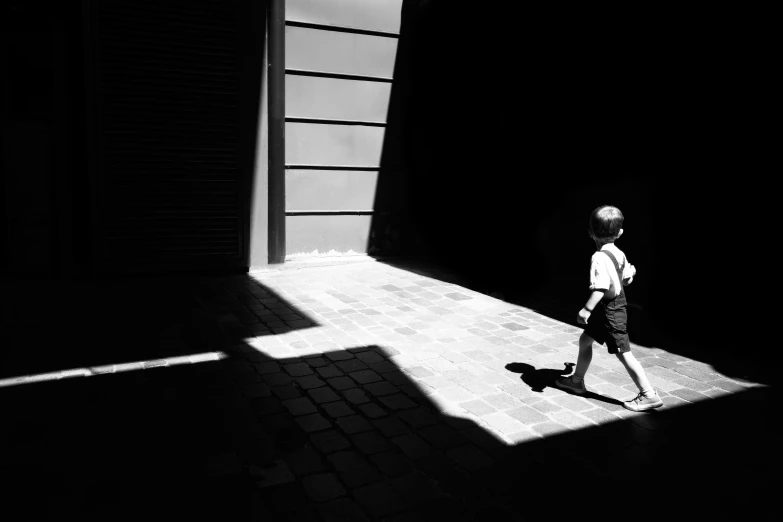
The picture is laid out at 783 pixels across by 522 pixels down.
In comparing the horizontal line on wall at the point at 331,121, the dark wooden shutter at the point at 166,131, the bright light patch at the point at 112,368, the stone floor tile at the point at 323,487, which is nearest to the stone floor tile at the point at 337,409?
the stone floor tile at the point at 323,487

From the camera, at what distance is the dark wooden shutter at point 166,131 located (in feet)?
22.5

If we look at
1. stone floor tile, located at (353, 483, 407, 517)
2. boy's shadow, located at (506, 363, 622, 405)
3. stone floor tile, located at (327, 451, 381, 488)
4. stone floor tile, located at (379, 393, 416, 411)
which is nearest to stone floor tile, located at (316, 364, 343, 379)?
stone floor tile, located at (379, 393, 416, 411)

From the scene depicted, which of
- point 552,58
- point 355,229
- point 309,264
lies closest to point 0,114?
point 309,264

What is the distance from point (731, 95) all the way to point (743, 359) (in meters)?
2.16

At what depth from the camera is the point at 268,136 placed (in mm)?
7660

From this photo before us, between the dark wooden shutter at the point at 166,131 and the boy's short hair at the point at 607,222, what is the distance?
5.10m

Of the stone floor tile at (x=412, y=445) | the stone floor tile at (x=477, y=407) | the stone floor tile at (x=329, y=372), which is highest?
the stone floor tile at (x=477, y=407)

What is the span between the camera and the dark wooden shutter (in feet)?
22.5

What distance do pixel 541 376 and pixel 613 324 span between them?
83cm

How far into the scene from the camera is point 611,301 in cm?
364

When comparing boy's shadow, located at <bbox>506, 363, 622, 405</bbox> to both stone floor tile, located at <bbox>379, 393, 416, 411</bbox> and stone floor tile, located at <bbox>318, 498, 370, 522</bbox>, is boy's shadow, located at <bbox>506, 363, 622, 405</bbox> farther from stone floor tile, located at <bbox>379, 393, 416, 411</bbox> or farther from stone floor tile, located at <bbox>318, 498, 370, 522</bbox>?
stone floor tile, located at <bbox>318, 498, 370, 522</bbox>

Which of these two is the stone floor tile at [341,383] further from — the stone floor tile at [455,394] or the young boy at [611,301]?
the young boy at [611,301]

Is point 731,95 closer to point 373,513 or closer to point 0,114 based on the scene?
point 373,513

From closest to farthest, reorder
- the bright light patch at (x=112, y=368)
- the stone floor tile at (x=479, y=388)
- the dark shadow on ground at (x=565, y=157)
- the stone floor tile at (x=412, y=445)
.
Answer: the stone floor tile at (x=412, y=445) → the stone floor tile at (x=479, y=388) → the bright light patch at (x=112, y=368) → the dark shadow on ground at (x=565, y=157)
